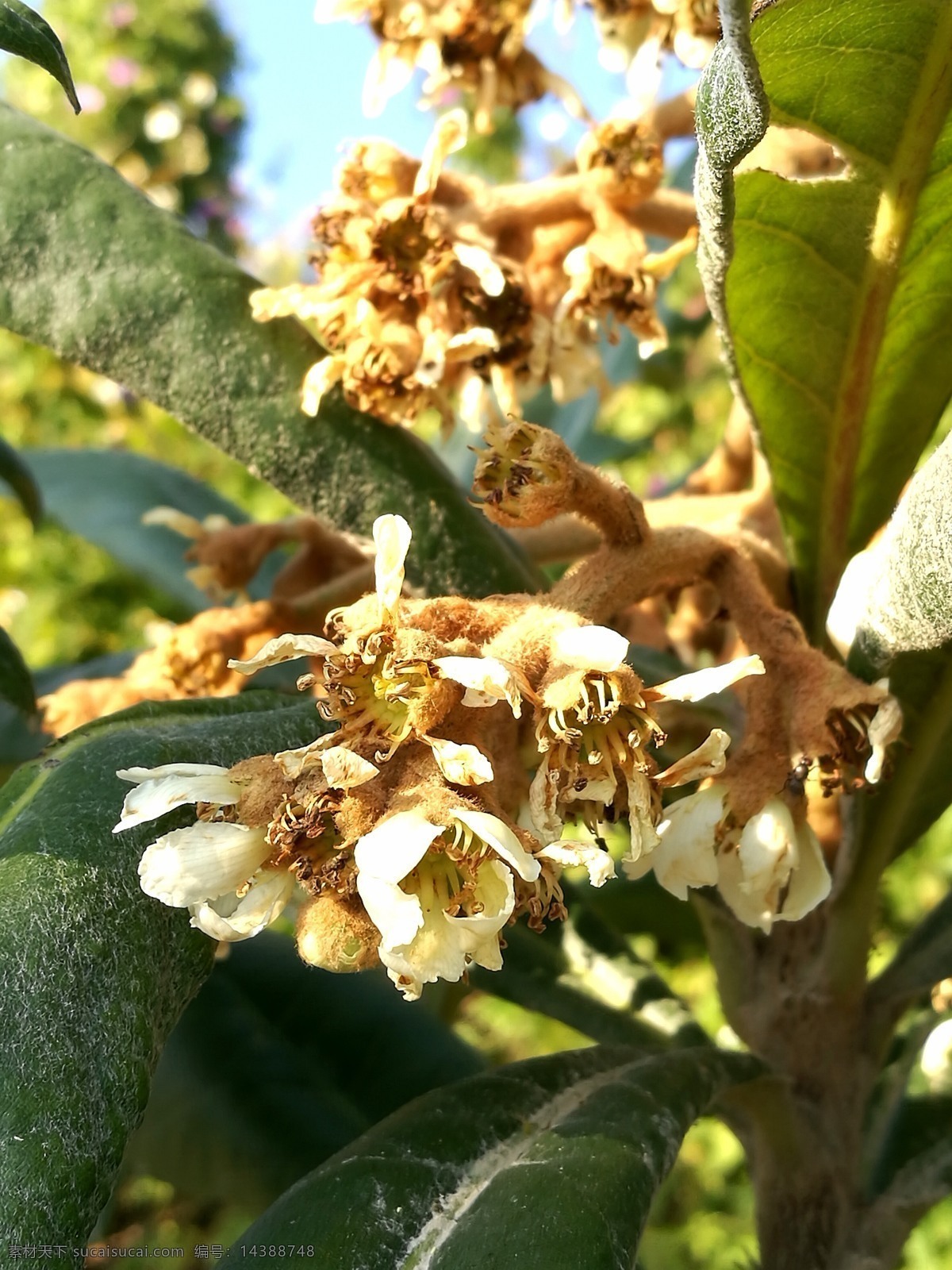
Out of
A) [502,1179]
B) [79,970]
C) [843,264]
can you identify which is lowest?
[502,1179]

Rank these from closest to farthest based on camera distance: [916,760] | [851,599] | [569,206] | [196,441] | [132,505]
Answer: [851,599] < [916,760] < [569,206] < [132,505] < [196,441]

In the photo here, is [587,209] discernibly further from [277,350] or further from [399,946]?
[399,946]

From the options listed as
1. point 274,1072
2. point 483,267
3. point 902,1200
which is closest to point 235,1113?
point 274,1072

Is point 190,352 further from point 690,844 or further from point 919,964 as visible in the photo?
point 919,964

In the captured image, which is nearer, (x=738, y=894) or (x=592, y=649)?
→ (x=592, y=649)

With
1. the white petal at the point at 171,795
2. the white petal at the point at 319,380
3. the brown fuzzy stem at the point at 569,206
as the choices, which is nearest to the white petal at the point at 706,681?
the white petal at the point at 171,795

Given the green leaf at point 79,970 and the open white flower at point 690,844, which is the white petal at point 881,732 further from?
the green leaf at point 79,970

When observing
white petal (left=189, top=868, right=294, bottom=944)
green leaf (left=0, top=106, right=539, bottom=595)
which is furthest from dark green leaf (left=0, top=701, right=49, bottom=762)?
white petal (left=189, top=868, right=294, bottom=944)
